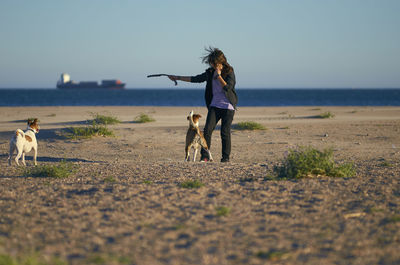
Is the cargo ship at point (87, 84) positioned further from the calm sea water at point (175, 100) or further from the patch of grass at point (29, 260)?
the patch of grass at point (29, 260)

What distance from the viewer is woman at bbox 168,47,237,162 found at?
→ 26.4ft

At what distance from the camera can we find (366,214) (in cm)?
466

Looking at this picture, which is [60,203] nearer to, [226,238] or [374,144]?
[226,238]

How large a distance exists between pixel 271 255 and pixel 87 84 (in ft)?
552

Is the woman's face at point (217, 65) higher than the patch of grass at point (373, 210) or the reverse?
higher

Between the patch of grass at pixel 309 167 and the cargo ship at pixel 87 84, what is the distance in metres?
163

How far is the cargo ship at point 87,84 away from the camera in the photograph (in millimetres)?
164712

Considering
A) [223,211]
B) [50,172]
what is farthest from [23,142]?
[223,211]

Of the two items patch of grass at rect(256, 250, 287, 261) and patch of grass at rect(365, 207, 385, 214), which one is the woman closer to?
patch of grass at rect(365, 207, 385, 214)

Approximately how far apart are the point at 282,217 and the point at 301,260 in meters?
1.13

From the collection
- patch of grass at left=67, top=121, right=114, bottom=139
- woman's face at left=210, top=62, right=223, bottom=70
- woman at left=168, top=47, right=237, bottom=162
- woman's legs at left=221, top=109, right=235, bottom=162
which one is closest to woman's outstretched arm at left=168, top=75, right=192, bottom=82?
woman at left=168, top=47, right=237, bottom=162

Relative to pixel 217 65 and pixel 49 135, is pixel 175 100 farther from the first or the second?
pixel 217 65

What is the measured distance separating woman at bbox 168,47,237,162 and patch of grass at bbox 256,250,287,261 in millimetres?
4844

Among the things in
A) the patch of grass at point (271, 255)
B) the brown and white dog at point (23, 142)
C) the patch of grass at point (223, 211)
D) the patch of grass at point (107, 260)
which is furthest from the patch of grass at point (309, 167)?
the brown and white dog at point (23, 142)
